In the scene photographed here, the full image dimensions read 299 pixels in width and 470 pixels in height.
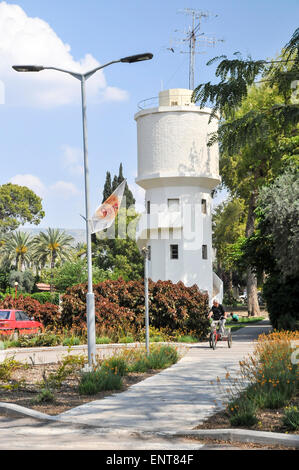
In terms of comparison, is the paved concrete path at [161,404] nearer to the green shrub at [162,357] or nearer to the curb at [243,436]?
the green shrub at [162,357]

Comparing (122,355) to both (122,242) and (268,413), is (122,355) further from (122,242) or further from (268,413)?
(122,242)

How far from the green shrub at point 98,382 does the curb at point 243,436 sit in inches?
151

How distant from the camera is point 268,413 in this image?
1025 cm

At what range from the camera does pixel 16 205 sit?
349ft

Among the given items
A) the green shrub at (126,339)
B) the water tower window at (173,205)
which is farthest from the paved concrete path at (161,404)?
the water tower window at (173,205)

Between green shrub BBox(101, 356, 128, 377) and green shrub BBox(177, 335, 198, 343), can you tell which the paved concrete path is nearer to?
green shrub BBox(101, 356, 128, 377)

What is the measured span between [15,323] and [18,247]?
59.4m

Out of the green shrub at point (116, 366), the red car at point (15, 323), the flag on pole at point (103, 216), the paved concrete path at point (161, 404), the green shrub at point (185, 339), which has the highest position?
the flag on pole at point (103, 216)

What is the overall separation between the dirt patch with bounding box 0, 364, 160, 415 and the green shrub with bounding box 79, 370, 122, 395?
11 cm

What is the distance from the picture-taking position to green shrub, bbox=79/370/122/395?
13.0 metres

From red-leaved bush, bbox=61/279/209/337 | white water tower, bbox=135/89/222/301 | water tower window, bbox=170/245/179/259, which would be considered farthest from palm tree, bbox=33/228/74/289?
red-leaved bush, bbox=61/279/209/337

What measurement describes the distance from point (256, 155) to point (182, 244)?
990 cm

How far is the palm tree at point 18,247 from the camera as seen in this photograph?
86.9 meters

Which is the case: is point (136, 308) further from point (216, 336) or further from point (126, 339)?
point (216, 336)
